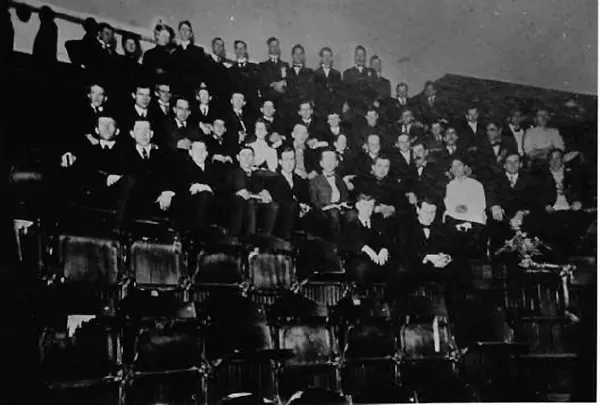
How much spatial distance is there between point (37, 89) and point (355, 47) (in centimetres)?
163

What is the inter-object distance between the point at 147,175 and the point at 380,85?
1.32 meters

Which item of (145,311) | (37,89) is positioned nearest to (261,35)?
(37,89)

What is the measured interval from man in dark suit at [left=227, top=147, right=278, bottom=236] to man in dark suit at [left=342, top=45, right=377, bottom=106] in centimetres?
63

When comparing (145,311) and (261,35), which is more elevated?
(261,35)

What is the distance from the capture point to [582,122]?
4.51 meters

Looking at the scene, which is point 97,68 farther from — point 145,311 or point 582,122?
point 582,122

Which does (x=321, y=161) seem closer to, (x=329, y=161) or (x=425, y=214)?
(x=329, y=161)

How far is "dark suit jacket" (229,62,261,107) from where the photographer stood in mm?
4176

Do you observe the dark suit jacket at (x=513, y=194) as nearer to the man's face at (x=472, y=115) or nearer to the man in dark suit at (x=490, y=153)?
the man in dark suit at (x=490, y=153)

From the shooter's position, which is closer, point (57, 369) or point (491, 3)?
point (57, 369)

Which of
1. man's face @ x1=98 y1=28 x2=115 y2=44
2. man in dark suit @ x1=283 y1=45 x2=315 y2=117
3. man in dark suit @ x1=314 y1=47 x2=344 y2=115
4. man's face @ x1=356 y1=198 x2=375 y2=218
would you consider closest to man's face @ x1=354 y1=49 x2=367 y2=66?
man in dark suit @ x1=314 y1=47 x2=344 y2=115

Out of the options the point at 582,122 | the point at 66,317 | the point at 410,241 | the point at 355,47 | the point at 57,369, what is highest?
the point at 355,47

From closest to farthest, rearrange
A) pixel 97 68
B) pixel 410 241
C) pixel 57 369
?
pixel 57 369 → pixel 97 68 → pixel 410 241

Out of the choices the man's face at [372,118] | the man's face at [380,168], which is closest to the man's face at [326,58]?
the man's face at [372,118]
